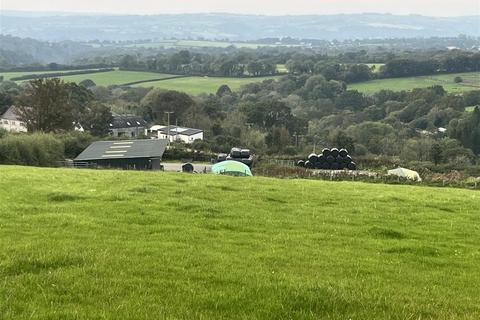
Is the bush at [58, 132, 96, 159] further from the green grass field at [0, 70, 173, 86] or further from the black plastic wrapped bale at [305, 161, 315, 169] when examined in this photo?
the green grass field at [0, 70, 173, 86]

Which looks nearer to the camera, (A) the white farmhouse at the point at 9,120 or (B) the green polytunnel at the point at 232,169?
(B) the green polytunnel at the point at 232,169

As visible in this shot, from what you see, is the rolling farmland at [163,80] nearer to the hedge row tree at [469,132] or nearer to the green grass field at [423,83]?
the green grass field at [423,83]

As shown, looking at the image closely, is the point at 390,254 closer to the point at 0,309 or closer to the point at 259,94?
the point at 0,309

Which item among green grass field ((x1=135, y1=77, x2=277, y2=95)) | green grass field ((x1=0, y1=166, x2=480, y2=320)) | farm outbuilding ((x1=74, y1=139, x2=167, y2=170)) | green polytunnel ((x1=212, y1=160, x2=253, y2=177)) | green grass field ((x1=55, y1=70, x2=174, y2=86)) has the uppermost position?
green grass field ((x1=0, y1=166, x2=480, y2=320))

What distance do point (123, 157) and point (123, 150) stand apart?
11.1ft

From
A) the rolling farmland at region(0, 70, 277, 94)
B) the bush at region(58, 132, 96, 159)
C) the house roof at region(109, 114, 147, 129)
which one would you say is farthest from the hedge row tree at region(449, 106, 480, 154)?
the rolling farmland at region(0, 70, 277, 94)

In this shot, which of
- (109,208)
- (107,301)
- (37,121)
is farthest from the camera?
(37,121)

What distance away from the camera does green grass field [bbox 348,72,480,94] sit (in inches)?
4717

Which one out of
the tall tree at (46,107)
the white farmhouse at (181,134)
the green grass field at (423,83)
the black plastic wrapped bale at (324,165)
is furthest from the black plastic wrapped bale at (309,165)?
the green grass field at (423,83)

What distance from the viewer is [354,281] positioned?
26.0 feet

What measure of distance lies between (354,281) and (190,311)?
110 inches

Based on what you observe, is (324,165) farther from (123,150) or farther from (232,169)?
(123,150)

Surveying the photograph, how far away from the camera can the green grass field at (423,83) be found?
393 feet

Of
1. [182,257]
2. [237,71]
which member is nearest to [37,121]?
[182,257]
